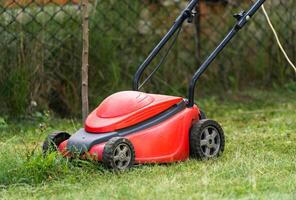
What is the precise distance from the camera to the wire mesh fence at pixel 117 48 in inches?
197

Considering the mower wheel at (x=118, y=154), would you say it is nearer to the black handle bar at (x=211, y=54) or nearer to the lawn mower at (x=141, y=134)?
the lawn mower at (x=141, y=134)

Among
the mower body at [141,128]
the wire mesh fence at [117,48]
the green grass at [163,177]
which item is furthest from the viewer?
the wire mesh fence at [117,48]

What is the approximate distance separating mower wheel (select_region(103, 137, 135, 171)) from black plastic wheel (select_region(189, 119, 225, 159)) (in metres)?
0.36

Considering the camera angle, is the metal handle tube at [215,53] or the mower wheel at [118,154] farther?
the metal handle tube at [215,53]

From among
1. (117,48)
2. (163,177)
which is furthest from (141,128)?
(117,48)

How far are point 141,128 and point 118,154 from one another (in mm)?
212

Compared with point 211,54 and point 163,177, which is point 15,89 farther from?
point 163,177

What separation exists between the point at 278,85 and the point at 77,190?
11.3 feet

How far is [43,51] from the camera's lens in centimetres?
511

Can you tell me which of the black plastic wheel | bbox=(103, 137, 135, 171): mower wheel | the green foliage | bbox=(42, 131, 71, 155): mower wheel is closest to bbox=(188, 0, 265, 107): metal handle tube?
the black plastic wheel

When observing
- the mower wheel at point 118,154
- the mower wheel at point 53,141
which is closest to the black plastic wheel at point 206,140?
the mower wheel at point 118,154

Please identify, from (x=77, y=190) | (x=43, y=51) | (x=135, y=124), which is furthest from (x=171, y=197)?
(x=43, y=51)

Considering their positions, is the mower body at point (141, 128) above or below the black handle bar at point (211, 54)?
below

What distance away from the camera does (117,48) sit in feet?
18.1
